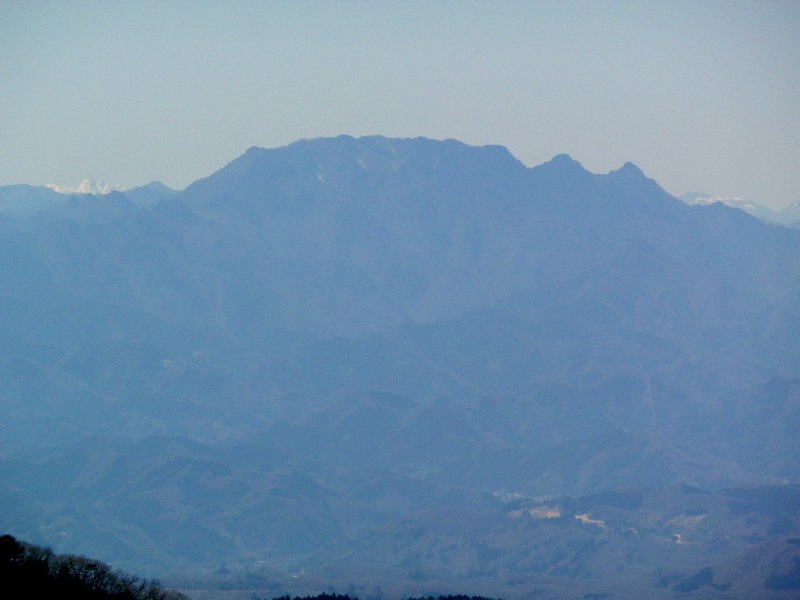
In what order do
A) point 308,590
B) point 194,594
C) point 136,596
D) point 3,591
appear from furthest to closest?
point 308,590 < point 194,594 < point 136,596 < point 3,591

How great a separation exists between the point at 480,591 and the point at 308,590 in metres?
24.5

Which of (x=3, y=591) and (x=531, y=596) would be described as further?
(x=531, y=596)

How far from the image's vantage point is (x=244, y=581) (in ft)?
636

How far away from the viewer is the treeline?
74.8m

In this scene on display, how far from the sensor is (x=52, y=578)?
80000 mm

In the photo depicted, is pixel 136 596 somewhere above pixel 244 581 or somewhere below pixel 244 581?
below

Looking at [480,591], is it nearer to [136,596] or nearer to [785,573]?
[785,573]

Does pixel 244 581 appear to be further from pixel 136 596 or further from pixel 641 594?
pixel 136 596

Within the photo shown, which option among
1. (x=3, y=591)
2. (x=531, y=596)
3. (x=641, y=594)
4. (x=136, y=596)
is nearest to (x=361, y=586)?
(x=531, y=596)

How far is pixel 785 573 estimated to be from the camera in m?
187

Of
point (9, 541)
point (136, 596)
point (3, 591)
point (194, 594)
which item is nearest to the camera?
point (3, 591)

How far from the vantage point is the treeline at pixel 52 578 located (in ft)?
245

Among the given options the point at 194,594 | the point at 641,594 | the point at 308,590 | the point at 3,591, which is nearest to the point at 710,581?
the point at 641,594

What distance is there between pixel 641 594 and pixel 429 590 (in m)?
27.3
